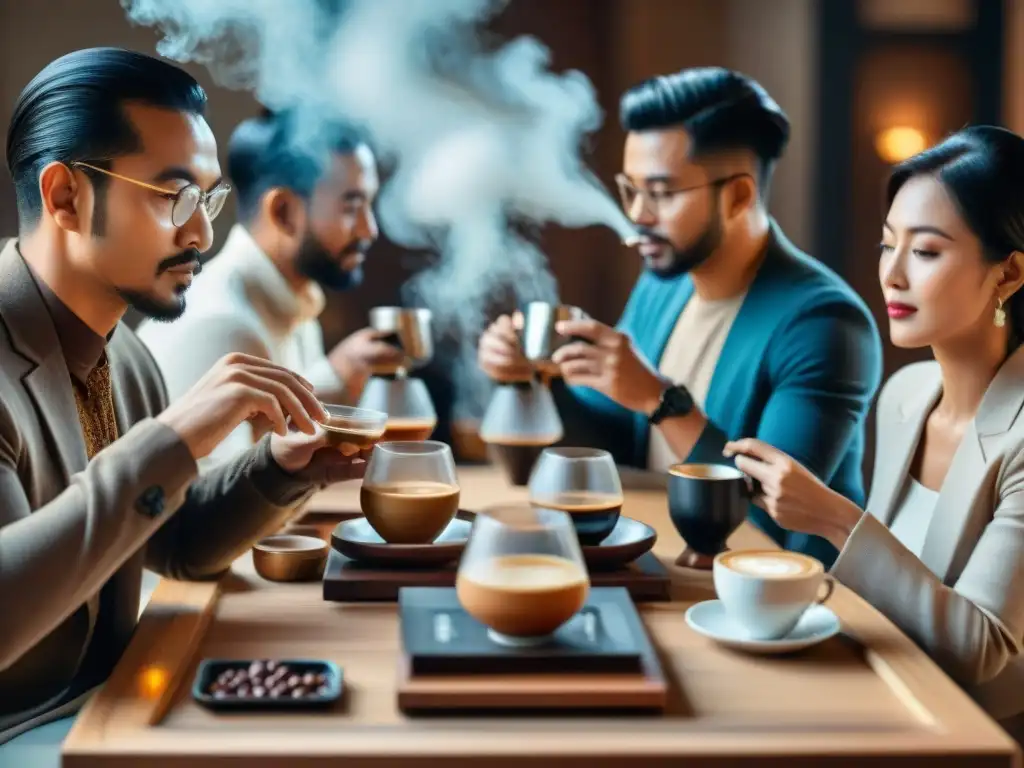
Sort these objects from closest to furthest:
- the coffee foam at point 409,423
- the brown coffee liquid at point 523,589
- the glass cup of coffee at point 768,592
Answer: the brown coffee liquid at point 523,589, the glass cup of coffee at point 768,592, the coffee foam at point 409,423

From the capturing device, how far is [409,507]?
1441mm

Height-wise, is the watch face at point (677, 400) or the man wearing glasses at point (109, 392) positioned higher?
the man wearing glasses at point (109, 392)

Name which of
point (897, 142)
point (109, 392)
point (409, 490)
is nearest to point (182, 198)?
point (109, 392)

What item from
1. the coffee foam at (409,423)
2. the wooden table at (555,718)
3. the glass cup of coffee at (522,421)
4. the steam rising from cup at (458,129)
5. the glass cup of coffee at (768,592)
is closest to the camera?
the wooden table at (555,718)

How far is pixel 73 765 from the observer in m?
0.97

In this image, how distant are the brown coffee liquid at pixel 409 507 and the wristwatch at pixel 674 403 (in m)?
0.82

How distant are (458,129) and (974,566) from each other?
8.59ft

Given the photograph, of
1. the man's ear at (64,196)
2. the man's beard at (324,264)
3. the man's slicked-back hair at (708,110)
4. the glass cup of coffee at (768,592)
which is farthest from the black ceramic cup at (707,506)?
the man's beard at (324,264)

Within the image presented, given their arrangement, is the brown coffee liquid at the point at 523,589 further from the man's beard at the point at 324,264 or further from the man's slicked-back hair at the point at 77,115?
the man's beard at the point at 324,264

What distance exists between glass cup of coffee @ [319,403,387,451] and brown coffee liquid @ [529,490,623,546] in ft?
0.92

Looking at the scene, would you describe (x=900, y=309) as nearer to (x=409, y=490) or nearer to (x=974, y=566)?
(x=974, y=566)

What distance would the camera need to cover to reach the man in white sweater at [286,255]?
8.48 feet

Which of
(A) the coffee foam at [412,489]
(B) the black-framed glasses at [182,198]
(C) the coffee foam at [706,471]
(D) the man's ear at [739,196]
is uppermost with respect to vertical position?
(B) the black-framed glasses at [182,198]

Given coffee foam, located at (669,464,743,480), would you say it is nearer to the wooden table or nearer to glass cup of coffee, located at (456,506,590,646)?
the wooden table
